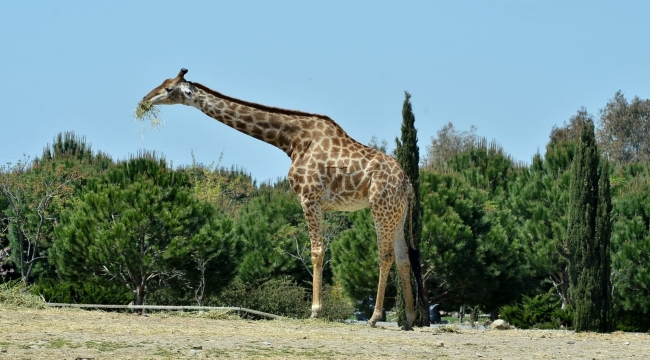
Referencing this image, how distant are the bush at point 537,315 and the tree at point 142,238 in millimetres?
7281

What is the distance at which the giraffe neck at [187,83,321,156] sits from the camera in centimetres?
1608

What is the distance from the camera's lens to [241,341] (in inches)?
457

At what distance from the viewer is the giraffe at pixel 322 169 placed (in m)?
15.4

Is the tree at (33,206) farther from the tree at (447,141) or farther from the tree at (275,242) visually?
the tree at (447,141)

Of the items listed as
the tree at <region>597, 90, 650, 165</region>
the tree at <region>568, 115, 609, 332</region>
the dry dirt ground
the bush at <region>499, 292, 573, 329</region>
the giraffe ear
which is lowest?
the dry dirt ground

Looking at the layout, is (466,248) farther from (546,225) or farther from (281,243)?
(281,243)

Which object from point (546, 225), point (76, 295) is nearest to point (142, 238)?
point (76, 295)

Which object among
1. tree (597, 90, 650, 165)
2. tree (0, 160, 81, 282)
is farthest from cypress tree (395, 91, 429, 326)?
tree (597, 90, 650, 165)

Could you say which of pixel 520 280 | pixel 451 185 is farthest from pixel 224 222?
pixel 520 280

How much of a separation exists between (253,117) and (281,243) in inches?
575

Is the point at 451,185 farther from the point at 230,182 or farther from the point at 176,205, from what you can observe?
the point at 230,182

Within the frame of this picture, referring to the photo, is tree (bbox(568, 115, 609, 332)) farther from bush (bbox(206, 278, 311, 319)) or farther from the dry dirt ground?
bush (bbox(206, 278, 311, 319))

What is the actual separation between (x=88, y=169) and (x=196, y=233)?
12116 mm

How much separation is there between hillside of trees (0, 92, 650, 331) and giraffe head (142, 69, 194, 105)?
485cm
